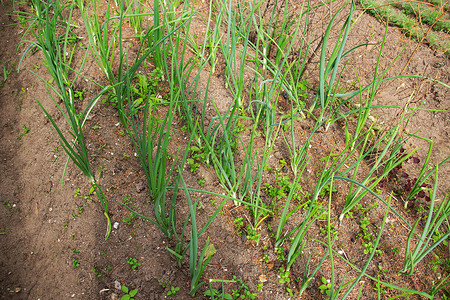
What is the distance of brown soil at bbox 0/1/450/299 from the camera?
1.64m

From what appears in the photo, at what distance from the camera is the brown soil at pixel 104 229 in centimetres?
164

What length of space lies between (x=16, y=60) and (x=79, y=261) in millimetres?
1862

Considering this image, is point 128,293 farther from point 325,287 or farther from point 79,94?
point 79,94

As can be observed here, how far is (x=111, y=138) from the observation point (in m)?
2.13

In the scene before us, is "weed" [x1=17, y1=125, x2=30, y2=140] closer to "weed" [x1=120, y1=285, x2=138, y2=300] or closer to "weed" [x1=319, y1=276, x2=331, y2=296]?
"weed" [x1=120, y1=285, x2=138, y2=300]

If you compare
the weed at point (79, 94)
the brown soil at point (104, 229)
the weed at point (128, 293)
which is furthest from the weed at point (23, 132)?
the weed at point (128, 293)

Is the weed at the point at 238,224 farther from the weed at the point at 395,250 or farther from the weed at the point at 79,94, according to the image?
the weed at the point at 79,94

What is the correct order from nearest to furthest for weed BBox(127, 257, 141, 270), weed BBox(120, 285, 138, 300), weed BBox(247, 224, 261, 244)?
weed BBox(120, 285, 138, 300)
weed BBox(127, 257, 141, 270)
weed BBox(247, 224, 261, 244)

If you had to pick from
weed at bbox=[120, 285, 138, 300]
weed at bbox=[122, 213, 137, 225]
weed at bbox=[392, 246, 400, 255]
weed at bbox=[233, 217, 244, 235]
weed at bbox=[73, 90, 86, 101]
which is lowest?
weed at bbox=[120, 285, 138, 300]

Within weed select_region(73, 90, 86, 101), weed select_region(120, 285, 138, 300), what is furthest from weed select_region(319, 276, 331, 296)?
weed select_region(73, 90, 86, 101)

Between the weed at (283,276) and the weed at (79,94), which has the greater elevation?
the weed at (79,94)

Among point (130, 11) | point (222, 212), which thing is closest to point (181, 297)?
point (222, 212)

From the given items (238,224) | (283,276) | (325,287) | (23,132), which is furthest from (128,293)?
(23,132)

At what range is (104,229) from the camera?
1.79 m
